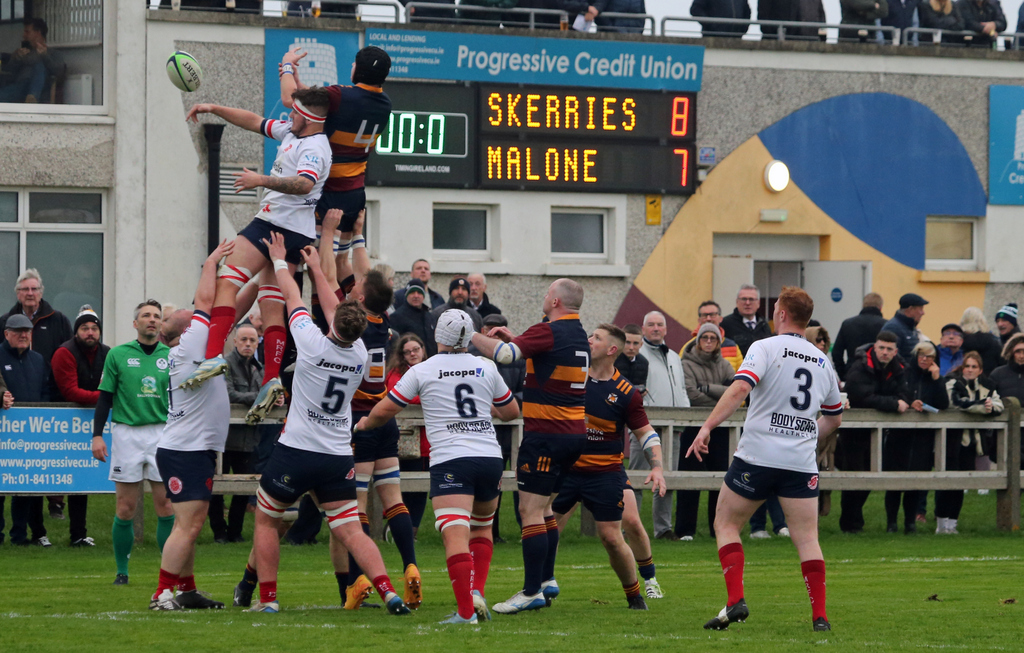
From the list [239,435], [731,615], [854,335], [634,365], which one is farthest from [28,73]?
[731,615]

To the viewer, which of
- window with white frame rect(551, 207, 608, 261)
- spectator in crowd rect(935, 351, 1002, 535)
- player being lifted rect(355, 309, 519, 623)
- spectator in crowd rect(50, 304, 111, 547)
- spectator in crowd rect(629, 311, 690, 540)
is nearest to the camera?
player being lifted rect(355, 309, 519, 623)

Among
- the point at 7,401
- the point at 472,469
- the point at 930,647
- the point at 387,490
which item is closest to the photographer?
the point at 930,647

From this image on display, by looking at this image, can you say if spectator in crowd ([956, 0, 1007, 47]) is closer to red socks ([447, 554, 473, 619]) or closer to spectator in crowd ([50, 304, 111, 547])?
spectator in crowd ([50, 304, 111, 547])

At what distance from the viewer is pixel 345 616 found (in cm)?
1047

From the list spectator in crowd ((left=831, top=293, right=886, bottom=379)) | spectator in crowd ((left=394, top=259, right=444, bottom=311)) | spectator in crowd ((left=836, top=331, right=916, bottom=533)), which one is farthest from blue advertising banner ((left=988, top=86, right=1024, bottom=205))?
spectator in crowd ((left=394, top=259, right=444, bottom=311))

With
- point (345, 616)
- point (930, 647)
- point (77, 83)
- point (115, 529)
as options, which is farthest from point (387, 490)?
point (77, 83)

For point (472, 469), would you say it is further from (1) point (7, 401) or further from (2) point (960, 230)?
(2) point (960, 230)

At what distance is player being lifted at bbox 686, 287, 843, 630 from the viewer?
32.2ft

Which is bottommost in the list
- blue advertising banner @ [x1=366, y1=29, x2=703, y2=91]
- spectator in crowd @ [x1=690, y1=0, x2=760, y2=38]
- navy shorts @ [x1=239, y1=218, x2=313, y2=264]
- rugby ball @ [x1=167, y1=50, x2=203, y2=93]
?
navy shorts @ [x1=239, y1=218, x2=313, y2=264]

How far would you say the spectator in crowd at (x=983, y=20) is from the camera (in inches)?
941

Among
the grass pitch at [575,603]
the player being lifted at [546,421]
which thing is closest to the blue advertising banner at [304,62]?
the grass pitch at [575,603]

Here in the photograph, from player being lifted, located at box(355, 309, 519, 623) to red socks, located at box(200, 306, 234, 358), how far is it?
4.47ft

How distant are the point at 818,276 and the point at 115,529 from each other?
44.3 feet

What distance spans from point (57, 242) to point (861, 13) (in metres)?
12.6
